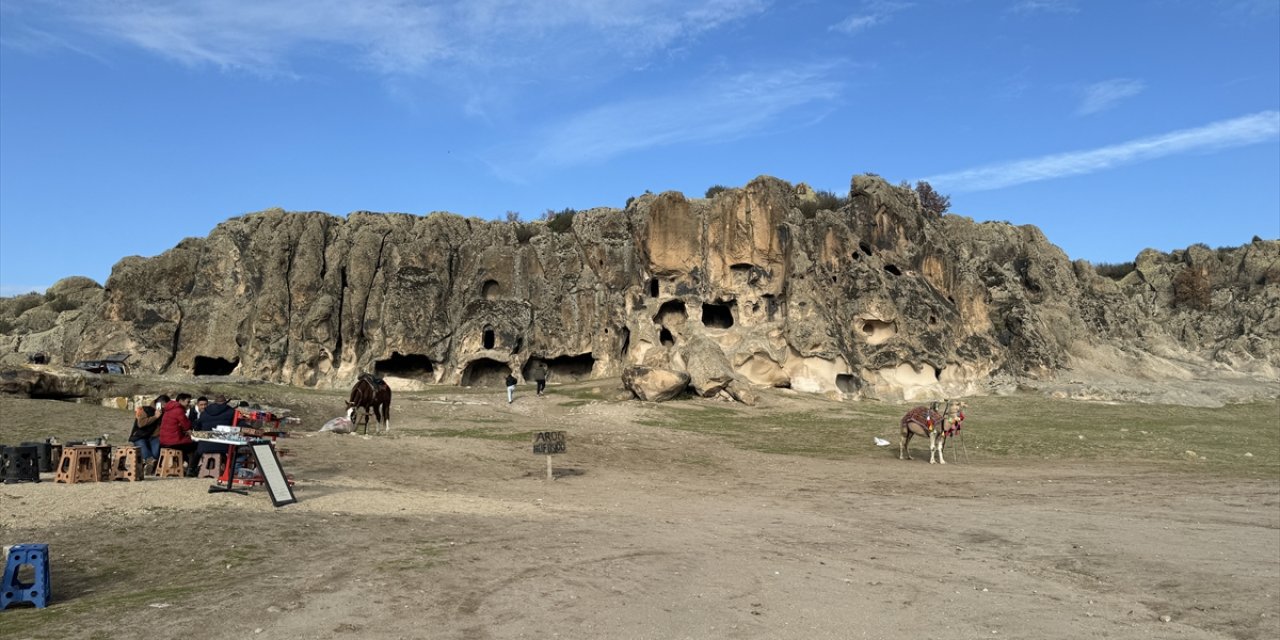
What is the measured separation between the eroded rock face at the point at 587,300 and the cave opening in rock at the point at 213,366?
0.11 m

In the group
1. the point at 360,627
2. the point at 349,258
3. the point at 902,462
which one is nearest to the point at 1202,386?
the point at 902,462

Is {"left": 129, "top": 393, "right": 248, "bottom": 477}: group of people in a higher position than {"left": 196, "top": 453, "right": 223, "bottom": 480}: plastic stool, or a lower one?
higher

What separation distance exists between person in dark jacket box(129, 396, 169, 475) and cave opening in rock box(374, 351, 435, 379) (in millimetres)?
31311

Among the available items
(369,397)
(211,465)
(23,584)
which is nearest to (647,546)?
(23,584)

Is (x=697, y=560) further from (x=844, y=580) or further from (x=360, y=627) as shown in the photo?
(x=360, y=627)

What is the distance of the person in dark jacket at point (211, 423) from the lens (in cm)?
1565

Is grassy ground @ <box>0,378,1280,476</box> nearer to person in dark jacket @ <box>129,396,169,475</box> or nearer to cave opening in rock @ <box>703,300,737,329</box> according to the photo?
person in dark jacket @ <box>129,396,169,475</box>

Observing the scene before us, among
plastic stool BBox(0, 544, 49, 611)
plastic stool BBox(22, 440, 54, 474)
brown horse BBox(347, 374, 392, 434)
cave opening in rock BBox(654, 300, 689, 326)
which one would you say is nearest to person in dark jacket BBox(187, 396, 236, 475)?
plastic stool BBox(22, 440, 54, 474)

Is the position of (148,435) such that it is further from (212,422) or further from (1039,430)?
(1039,430)

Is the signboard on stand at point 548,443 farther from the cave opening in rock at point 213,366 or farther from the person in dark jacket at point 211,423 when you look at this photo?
the cave opening in rock at point 213,366

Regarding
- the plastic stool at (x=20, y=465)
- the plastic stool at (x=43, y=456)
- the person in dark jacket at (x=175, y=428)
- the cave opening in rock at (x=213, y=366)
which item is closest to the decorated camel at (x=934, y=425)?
the person in dark jacket at (x=175, y=428)

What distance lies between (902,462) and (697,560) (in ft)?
46.7

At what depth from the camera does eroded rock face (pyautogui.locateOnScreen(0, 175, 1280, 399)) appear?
145ft

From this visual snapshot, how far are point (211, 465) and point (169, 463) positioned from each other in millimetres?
652
